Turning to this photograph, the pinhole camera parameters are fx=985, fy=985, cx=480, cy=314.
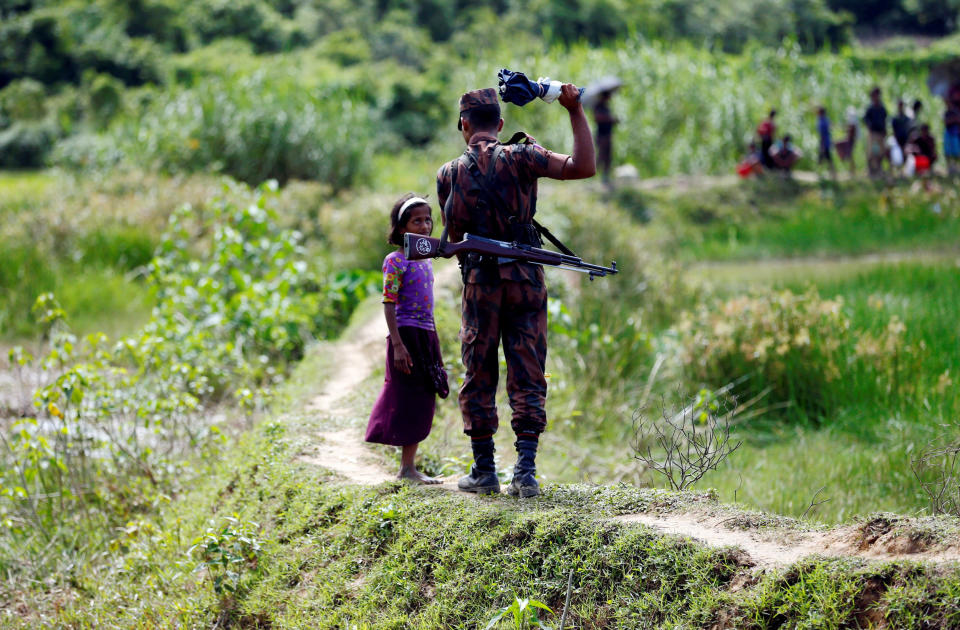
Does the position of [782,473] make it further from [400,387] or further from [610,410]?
[400,387]

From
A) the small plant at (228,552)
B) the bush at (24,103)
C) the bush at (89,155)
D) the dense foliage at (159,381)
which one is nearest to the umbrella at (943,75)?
the dense foliage at (159,381)

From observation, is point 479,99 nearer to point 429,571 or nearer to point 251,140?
point 429,571

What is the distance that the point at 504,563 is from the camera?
3.87m

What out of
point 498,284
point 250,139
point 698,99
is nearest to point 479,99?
point 498,284

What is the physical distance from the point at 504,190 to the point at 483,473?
129cm

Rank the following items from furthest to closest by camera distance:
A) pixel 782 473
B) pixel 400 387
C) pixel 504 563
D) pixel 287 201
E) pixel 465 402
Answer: pixel 287 201, pixel 782 473, pixel 400 387, pixel 465 402, pixel 504 563

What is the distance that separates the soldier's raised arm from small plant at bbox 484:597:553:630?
1.71 m

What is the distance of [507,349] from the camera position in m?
4.41

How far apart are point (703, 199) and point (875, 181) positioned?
2.78 meters

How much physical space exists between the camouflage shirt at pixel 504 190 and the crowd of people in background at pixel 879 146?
12.9 m

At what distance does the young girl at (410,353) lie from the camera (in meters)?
4.71

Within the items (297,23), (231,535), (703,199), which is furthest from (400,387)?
(297,23)

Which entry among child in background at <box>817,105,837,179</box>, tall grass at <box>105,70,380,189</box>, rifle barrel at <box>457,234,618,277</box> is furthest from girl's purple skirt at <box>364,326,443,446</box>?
child in background at <box>817,105,837,179</box>

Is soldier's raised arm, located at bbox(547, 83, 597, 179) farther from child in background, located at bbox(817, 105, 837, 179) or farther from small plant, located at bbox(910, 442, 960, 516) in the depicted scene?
child in background, located at bbox(817, 105, 837, 179)
